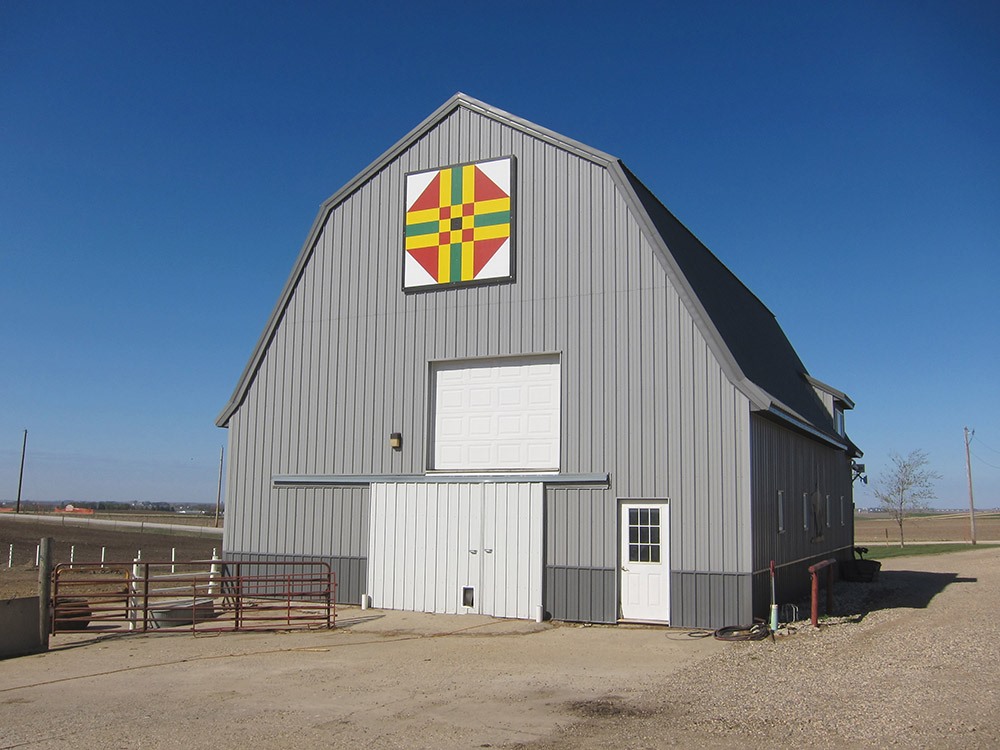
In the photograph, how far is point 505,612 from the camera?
51.6 ft

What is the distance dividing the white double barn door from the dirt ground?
3.05 ft

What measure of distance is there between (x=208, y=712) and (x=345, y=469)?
9.03 m

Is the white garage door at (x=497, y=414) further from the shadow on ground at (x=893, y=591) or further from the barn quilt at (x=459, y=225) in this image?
the shadow on ground at (x=893, y=591)

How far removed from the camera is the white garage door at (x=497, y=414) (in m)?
16.2

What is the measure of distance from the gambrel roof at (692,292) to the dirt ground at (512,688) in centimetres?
427

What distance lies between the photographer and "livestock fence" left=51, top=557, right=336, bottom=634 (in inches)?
544

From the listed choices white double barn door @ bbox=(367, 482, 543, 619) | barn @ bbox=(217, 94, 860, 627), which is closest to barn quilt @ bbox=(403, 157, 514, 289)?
barn @ bbox=(217, 94, 860, 627)

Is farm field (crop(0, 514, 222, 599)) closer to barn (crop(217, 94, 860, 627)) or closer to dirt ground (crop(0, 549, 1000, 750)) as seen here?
barn (crop(217, 94, 860, 627))

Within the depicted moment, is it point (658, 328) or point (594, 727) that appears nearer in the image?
point (594, 727)

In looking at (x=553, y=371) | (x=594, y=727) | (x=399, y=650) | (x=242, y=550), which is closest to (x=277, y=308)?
(x=242, y=550)

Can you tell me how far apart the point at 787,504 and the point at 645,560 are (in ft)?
13.3

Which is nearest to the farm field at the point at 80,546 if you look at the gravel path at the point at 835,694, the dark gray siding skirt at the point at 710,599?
the dark gray siding skirt at the point at 710,599

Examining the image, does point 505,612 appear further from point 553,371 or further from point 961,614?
point 961,614

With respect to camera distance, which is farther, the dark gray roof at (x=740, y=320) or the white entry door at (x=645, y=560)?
the dark gray roof at (x=740, y=320)
